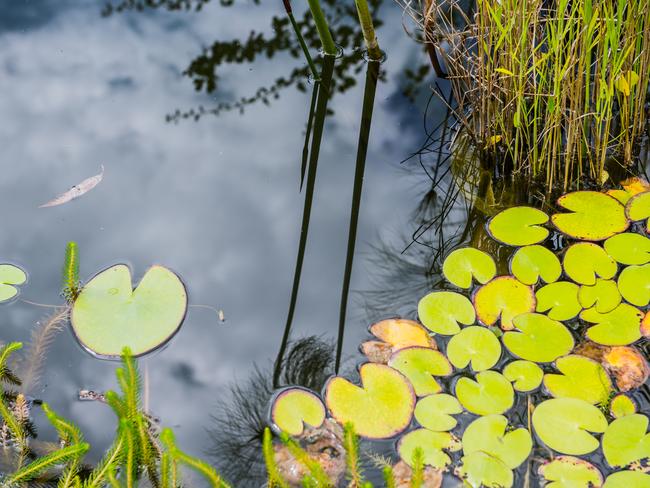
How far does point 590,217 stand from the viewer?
2.33 metres

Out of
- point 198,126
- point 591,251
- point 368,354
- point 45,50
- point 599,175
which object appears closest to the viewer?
point 368,354

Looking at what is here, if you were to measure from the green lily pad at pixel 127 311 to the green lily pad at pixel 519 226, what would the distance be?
3.60 feet

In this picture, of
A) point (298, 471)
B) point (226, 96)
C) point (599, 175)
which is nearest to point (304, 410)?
point (298, 471)

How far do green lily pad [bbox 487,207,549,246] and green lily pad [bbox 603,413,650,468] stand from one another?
27.3 inches

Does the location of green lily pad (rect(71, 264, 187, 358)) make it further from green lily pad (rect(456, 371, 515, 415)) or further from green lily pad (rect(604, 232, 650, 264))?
green lily pad (rect(604, 232, 650, 264))

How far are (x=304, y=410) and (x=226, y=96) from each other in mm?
1626

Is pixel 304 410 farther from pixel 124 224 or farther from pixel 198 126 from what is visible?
pixel 198 126

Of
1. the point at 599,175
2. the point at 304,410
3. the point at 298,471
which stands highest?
the point at 599,175

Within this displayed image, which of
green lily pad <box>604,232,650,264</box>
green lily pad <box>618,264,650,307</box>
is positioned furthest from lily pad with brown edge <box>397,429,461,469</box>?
green lily pad <box>604,232,650,264</box>

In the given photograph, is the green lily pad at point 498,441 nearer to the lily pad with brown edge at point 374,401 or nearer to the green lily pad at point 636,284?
the lily pad with brown edge at point 374,401

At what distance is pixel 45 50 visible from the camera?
3.14 m

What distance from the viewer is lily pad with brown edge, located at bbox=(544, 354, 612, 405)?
188 cm

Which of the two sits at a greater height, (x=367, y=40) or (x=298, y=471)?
(x=367, y=40)

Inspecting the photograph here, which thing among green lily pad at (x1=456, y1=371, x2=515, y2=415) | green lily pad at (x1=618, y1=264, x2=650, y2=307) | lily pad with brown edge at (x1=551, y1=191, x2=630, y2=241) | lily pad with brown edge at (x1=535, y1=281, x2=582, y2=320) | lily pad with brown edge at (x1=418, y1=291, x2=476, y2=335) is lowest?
green lily pad at (x1=456, y1=371, x2=515, y2=415)
